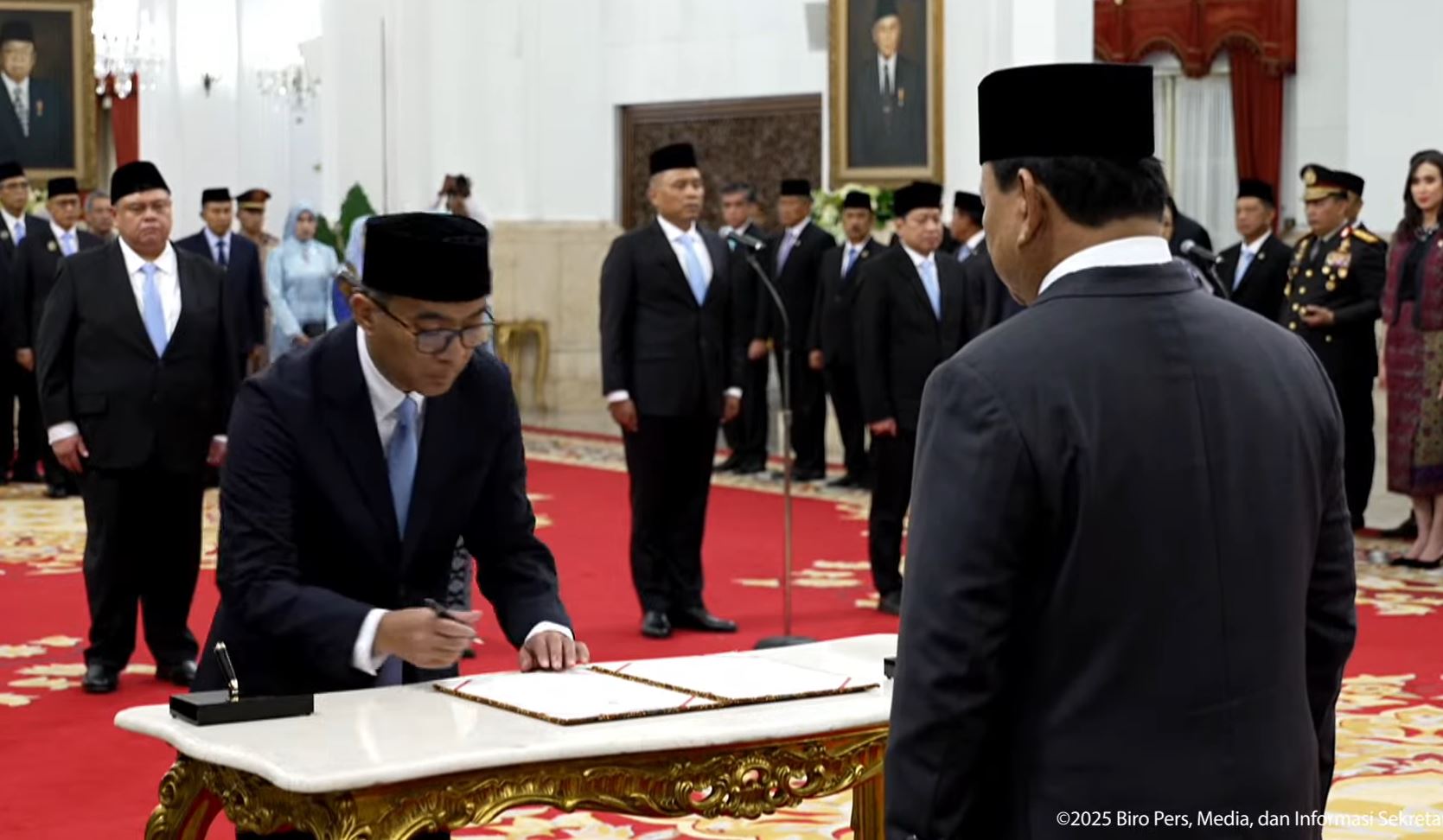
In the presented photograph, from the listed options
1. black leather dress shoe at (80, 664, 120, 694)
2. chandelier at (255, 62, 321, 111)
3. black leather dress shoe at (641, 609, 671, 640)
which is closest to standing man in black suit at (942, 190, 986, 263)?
black leather dress shoe at (641, 609, 671, 640)

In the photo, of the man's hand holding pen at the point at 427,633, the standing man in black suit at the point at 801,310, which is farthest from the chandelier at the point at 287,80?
the man's hand holding pen at the point at 427,633

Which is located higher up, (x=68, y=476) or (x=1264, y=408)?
(x=1264, y=408)

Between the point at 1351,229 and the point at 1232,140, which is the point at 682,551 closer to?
the point at 1351,229

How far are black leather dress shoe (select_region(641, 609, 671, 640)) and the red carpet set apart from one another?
4 cm

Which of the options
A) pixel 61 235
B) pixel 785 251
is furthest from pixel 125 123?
pixel 785 251

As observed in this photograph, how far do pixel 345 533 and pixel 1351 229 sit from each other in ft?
26.0

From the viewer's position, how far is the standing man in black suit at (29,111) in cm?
1888

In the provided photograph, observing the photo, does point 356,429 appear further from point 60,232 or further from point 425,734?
point 60,232

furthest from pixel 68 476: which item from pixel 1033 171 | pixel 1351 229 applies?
pixel 1033 171

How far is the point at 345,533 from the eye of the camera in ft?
11.3

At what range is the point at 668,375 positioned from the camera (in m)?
8.05

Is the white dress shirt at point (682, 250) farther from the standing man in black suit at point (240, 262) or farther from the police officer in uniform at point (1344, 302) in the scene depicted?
the police officer in uniform at point (1344, 302)

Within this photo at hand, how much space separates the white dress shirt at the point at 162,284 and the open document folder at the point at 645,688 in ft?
12.9

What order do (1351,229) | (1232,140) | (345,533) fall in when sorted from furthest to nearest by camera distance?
1. (1232,140)
2. (1351,229)
3. (345,533)
